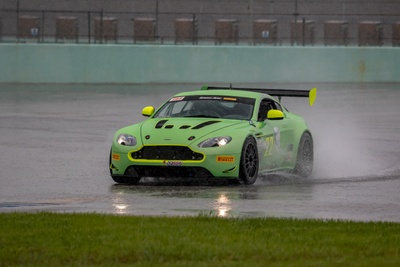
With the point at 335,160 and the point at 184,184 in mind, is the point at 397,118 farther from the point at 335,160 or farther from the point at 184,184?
the point at 184,184

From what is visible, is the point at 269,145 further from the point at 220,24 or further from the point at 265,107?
the point at 220,24

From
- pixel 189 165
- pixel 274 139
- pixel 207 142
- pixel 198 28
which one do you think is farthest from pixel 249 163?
pixel 198 28

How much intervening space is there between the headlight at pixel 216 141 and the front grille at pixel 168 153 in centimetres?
15

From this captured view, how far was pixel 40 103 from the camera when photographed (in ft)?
101

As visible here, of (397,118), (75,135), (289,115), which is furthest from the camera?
(397,118)

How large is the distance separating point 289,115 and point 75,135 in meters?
6.21

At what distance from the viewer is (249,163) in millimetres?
15164

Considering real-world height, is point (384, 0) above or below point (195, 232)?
above

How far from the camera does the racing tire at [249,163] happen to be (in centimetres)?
1492

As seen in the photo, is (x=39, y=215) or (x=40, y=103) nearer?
(x=39, y=215)

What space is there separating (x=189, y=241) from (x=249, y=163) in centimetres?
552

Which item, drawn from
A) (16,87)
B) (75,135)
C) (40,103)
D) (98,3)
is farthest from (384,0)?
(75,135)

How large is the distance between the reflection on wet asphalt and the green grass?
1054mm

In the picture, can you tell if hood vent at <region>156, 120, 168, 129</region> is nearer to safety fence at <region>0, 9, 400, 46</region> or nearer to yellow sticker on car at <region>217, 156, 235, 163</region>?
yellow sticker on car at <region>217, 156, 235, 163</region>
